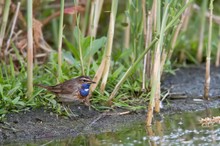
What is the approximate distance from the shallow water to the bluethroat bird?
0.70m

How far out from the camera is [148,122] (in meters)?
7.48

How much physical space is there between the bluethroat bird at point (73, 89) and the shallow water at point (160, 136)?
0.70m

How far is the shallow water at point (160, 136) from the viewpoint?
684cm

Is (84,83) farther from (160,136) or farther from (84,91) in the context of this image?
(160,136)

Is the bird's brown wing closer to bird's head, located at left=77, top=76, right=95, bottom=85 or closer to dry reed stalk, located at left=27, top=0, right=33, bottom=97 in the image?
bird's head, located at left=77, top=76, right=95, bottom=85

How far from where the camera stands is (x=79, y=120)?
7.73 metres

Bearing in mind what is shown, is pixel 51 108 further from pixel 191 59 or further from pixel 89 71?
pixel 191 59

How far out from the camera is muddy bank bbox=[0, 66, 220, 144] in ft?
23.9

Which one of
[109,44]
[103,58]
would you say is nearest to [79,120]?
[103,58]

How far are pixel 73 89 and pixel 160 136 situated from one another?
4.57ft

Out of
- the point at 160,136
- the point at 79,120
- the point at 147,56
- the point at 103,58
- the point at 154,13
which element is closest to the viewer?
the point at 160,136

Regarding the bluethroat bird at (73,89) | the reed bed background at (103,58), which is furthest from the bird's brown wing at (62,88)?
the reed bed background at (103,58)

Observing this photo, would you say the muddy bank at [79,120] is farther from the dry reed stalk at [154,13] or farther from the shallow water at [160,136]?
the dry reed stalk at [154,13]

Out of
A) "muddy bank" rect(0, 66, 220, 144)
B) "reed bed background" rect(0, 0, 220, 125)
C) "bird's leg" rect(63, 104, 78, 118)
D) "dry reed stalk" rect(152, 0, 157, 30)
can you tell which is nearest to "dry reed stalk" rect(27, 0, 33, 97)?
"reed bed background" rect(0, 0, 220, 125)
